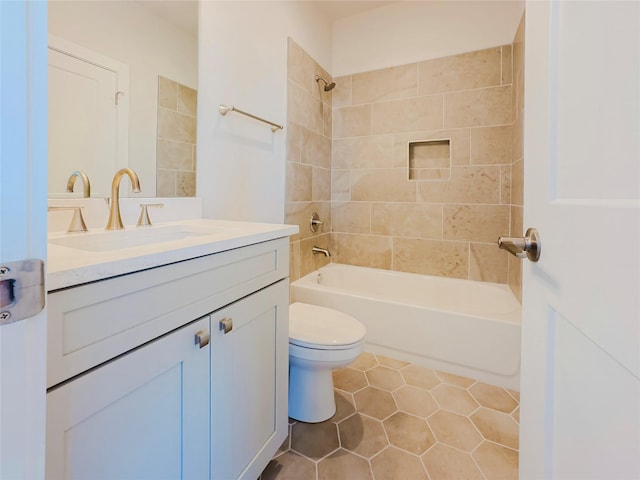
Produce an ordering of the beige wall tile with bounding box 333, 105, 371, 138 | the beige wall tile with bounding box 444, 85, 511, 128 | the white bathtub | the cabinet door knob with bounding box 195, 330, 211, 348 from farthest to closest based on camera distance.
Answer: the beige wall tile with bounding box 333, 105, 371, 138
the beige wall tile with bounding box 444, 85, 511, 128
the white bathtub
the cabinet door knob with bounding box 195, 330, 211, 348

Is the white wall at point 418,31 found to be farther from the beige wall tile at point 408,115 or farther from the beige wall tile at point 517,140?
the beige wall tile at point 517,140

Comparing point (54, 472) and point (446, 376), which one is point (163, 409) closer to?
point (54, 472)

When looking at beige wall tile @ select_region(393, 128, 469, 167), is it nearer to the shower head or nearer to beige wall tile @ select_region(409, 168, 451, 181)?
beige wall tile @ select_region(409, 168, 451, 181)

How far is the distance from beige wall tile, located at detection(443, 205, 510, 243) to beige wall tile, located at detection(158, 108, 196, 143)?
74.7 inches

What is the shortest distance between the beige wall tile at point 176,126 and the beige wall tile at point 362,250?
166 centimetres

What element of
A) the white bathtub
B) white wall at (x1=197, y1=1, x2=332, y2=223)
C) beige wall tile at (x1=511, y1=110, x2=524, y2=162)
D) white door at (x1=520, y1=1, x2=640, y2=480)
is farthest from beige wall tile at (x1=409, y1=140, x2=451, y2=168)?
white door at (x1=520, y1=1, x2=640, y2=480)

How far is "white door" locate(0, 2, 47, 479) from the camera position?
1.04ft

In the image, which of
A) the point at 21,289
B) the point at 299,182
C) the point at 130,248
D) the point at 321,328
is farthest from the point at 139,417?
the point at 299,182

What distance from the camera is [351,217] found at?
9.44 feet

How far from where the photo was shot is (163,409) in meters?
0.74

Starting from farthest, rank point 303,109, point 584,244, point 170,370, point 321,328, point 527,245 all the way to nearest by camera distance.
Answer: point 303,109 → point 321,328 → point 170,370 → point 527,245 → point 584,244

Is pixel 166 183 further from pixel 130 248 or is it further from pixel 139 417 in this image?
pixel 139 417

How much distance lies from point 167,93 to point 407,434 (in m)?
1.89

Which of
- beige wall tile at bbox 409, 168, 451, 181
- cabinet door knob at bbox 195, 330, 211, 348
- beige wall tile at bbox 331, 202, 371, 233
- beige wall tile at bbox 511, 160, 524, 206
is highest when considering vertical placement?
beige wall tile at bbox 409, 168, 451, 181
